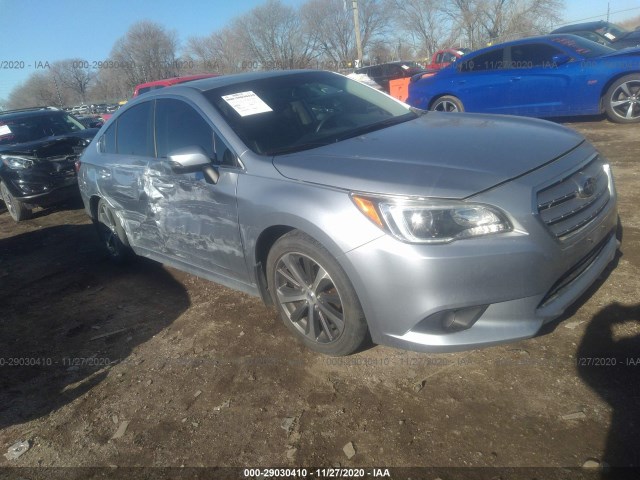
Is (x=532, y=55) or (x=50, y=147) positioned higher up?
(x=532, y=55)

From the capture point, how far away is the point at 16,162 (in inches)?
279

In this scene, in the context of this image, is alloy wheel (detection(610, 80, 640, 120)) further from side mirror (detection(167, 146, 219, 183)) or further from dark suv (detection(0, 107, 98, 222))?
dark suv (detection(0, 107, 98, 222))

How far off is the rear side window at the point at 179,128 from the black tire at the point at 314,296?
0.93 metres

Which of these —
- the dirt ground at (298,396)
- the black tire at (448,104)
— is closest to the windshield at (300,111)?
the dirt ground at (298,396)

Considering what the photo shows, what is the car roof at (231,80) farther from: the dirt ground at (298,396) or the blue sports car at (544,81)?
the blue sports car at (544,81)

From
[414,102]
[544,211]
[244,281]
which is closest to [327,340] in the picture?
[244,281]

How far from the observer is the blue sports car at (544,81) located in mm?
7238

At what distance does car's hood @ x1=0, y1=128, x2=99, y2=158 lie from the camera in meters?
7.20

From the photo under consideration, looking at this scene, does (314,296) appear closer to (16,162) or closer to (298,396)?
(298,396)

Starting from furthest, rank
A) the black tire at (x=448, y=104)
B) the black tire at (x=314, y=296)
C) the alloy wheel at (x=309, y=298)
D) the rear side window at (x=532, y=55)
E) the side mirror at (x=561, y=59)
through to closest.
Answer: the black tire at (x=448, y=104), the rear side window at (x=532, y=55), the side mirror at (x=561, y=59), the alloy wheel at (x=309, y=298), the black tire at (x=314, y=296)

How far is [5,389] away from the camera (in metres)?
3.12

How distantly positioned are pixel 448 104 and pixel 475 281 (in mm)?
7262

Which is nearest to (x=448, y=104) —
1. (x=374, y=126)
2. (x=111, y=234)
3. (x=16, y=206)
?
(x=374, y=126)

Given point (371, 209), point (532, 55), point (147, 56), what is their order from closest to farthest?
1. point (371, 209)
2. point (532, 55)
3. point (147, 56)
